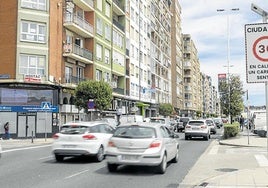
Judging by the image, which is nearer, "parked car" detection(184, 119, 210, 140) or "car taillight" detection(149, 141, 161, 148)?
"car taillight" detection(149, 141, 161, 148)

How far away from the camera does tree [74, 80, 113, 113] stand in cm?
3812

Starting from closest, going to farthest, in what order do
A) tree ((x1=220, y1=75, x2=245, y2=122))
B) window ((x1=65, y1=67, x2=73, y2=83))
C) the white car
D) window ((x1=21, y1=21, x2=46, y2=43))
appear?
the white car → window ((x1=21, y1=21, x2=46, y2=43)) → window ((x1=65, y1=67, x2=73, y2=83)) → tree ((x1=220, y1=75, x2=245, y2=122))

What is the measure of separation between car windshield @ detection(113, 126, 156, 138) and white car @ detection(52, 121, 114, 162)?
2.67 meters

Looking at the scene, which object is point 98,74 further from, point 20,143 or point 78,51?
point 20,143

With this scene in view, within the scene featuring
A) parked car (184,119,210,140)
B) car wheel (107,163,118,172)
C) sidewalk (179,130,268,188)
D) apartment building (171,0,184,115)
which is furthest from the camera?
apartment building (171,0,184,115)

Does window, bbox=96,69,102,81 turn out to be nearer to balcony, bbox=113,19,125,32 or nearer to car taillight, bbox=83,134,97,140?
balcony, bbox=113,19,125,32

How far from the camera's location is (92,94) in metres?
38.3

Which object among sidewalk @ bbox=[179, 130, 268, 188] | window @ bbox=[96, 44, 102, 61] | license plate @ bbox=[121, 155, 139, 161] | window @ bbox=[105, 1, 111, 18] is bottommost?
sidewalk @ bbox=[179, 130, 268, 188]

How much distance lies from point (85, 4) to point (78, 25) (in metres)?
3.56

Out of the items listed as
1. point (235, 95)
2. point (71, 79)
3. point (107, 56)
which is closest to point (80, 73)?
point (71, 79)

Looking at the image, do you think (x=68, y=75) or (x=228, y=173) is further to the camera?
(x=68, y=75)

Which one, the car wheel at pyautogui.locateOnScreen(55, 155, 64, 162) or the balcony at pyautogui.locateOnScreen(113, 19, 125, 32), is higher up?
the balcony at pyautogui.locateOnScreen(113, 19, 125, 32)

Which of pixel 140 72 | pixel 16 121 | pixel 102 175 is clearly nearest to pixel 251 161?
pixel 102 175

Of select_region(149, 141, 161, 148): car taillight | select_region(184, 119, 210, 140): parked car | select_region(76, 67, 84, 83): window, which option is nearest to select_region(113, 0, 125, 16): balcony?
select_region(76, 67, 84, 83): window
